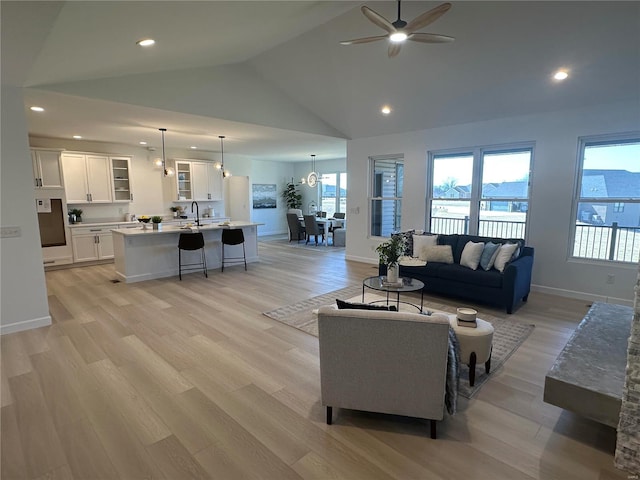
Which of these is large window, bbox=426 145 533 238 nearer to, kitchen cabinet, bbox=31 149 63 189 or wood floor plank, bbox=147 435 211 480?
wood floor plank, bbox=147 435 211 480

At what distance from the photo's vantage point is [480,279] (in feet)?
14.4

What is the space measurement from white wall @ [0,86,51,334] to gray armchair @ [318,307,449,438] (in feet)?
11.7

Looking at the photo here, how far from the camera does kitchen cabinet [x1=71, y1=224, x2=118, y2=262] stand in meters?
6.77

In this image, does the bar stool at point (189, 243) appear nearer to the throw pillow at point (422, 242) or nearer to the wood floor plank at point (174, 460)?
the throw pillow at point (422, 242)

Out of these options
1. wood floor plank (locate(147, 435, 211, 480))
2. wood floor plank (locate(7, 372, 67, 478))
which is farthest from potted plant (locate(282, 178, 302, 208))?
wood floor plank (locate(147, 435, 211, 480))

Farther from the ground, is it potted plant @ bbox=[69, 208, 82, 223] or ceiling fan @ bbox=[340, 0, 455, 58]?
ceiling fan @ bbox=[340, 0, 455, 58]

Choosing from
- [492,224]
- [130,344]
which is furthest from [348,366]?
[492,224]

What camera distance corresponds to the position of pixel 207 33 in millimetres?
3412

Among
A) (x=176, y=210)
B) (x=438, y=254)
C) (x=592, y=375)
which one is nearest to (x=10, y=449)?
(x=592, y=375)

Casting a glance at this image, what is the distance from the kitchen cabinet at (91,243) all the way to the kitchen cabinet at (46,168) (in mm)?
950

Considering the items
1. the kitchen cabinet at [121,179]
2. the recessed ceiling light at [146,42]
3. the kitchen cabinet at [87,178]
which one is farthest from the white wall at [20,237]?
the kitchen cabinet at [121,179]

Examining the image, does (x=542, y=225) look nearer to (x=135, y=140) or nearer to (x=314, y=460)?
(x=314, y=460)

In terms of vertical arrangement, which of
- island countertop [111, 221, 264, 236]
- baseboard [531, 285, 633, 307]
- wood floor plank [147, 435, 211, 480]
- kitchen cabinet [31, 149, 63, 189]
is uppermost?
kitchen cabinet [31, 149, 63, 189]

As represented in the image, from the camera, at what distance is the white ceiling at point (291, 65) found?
2832 millimetres
